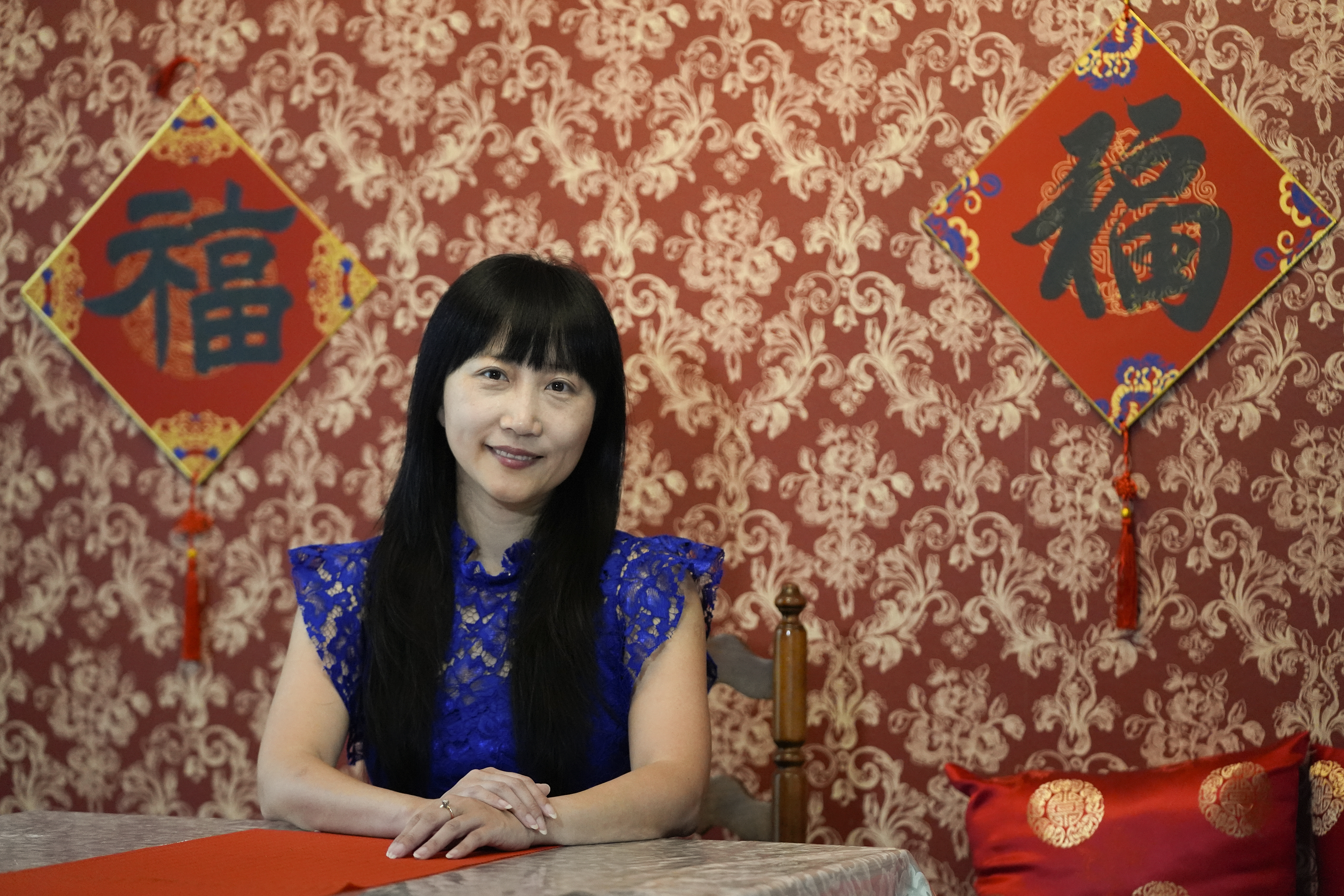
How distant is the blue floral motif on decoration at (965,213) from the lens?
225 cm

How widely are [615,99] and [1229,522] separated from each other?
4.62 ft

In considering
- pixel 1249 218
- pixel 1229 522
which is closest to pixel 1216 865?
pixel 1229 522

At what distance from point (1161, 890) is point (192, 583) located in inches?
73.8

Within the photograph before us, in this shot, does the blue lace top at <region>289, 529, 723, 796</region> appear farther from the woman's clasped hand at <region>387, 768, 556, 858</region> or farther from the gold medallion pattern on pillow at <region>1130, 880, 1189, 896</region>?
the gold medallion pattern on pillow at <region>1130, 880, 1189, 896</region>

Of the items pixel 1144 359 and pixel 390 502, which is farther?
pixel 1144 359

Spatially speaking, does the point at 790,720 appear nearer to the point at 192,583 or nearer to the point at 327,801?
the point at 327,801

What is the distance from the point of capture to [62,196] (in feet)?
8.46

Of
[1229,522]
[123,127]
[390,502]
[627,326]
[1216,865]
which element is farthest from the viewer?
[123,127]

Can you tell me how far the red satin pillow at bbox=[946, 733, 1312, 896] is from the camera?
187 centimetres

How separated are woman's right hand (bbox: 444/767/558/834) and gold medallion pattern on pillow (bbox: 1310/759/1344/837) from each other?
4.57ft

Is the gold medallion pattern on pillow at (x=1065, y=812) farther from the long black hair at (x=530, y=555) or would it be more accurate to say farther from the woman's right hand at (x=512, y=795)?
the woman's right hand at (x=512, y=795)

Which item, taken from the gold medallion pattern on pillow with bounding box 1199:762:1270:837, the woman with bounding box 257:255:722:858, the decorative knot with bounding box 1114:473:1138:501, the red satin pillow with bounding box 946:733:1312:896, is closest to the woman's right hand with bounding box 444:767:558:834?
the woman with bounding box 257:255:722:858

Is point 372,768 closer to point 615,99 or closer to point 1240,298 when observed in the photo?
point 615,99

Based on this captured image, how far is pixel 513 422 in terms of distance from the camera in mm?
1612
